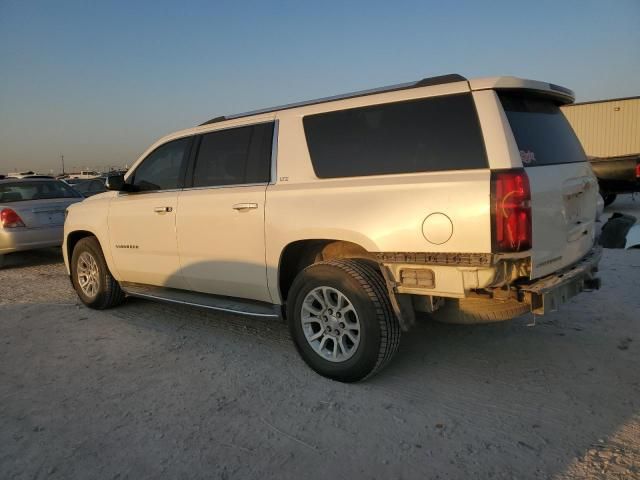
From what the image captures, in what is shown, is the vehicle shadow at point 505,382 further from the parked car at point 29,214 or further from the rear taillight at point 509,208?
the parked car at point 29,214

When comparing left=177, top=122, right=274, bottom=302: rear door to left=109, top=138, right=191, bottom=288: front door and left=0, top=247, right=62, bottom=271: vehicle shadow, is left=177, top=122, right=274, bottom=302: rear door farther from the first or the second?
left=0, top=247, right=62, bottom=271: vehicle shadow

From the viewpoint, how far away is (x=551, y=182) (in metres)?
3.14

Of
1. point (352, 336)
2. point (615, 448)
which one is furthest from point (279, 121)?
point (615, 448)

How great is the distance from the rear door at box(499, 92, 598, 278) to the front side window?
9.94 feet

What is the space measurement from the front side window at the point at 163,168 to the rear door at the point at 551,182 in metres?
3.03

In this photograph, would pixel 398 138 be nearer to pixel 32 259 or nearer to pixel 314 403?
pixel 314 403

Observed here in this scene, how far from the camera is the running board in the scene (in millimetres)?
4062

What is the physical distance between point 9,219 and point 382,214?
7.54 metres

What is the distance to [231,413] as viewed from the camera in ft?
10.5

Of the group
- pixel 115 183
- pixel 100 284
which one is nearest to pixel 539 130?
pixel 115 183

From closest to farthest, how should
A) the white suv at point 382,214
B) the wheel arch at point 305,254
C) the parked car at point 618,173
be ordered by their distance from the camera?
the white suv at point 382,214 → the wheel arch at point 305,254 → the parked car at point 618,173

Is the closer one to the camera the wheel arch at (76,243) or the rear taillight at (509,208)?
the rear taillight at (509,208)

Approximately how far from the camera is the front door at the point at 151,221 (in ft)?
15.5

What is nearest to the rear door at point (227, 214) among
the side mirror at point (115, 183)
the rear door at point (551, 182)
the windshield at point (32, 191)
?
the side mirror at point (115, 183)
